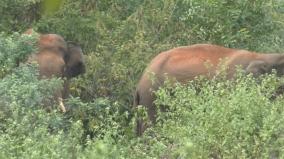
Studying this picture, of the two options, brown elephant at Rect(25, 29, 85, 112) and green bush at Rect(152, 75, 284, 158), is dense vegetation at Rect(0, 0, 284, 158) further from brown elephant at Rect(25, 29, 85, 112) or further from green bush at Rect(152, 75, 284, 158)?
brown elephant at Rect(25, 29, 85, 112)

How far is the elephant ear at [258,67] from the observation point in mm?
7426

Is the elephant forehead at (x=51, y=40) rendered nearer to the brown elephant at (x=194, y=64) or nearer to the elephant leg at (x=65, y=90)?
the elephant leg at (x=65, y=90)

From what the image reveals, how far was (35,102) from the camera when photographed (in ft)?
16.8

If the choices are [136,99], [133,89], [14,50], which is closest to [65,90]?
[136,99]

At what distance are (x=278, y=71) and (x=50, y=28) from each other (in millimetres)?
2361

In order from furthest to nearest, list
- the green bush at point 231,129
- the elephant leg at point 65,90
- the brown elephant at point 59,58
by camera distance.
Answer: the brown elephant at point 59,58, the elephant leg at point 65,90, the green bush at point 231,129

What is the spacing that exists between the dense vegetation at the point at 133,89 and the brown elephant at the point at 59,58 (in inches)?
6.6

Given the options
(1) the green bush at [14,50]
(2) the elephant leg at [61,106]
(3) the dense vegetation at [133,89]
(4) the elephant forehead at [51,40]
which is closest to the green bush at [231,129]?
(3) the dense vegetation at [133,89]

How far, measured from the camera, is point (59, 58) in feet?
24.6

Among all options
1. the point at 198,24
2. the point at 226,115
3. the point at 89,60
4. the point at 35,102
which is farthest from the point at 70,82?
the point at 226,115

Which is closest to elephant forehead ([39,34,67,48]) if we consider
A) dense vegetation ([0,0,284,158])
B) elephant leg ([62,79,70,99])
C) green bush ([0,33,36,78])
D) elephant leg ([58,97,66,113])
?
dense vegetation ([0,0,284,158])

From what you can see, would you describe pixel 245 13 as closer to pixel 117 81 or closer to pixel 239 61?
pixel 239 61

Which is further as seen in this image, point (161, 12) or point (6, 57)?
point (161, 12)

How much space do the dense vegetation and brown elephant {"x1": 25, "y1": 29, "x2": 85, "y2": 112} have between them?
17cm
